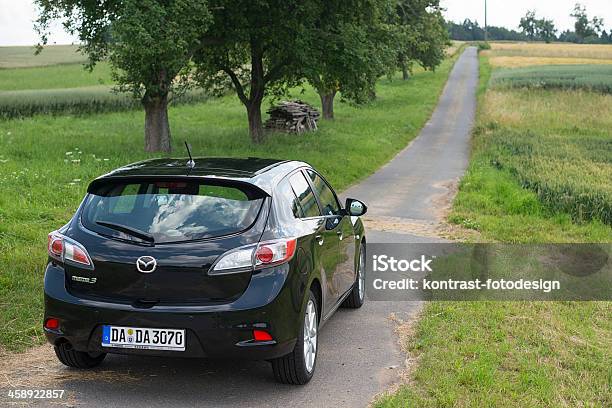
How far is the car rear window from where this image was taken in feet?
17.9

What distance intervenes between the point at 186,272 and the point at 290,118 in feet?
80.7

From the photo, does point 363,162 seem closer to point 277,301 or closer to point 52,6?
point 52,6

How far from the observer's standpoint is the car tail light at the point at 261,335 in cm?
530

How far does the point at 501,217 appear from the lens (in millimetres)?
13992

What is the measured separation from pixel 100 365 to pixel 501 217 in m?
9.46

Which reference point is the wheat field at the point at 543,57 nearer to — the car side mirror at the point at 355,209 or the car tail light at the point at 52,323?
the car side mirror at the point at 355,209

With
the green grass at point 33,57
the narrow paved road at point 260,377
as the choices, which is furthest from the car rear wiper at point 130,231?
the green grass at point 33,57

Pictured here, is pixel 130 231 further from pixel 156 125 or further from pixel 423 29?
pixel 423 29

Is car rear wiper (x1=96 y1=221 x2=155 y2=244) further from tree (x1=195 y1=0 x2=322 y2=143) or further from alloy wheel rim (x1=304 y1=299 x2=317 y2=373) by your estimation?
tree (x1=195 y1=0 x2=322 y2=143)

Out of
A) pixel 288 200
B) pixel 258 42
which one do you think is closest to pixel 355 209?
pixel 288 200

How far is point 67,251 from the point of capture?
5.57m

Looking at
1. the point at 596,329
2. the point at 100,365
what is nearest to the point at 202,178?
the point at 100,365

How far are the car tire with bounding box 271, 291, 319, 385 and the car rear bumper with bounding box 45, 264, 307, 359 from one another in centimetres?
14

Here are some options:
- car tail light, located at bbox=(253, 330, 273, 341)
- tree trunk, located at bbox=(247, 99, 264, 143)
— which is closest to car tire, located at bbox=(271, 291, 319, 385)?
car tail light, located at bbox=(253, 330, 273, 341)
